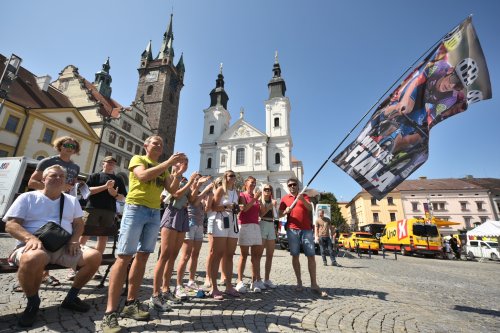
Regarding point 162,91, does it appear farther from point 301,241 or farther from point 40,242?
point 40,242

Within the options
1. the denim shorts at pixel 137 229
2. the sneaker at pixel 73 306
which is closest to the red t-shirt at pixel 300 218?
the denim shorts at pixel 137 229

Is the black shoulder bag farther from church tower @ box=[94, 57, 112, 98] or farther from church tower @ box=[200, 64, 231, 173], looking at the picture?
church tower @ box=[94, 57, 112, 98]

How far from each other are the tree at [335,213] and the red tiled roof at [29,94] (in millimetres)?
39653

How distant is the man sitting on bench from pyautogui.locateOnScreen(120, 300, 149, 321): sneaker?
1.75 feet

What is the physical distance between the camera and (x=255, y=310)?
3098 mm

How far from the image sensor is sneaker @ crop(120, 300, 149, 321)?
2508 millimetres

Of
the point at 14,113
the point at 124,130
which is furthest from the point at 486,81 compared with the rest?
the point at 124,130

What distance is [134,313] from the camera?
255 centimetres

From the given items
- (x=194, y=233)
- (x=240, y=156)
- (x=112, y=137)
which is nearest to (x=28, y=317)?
(x=194, y=233)

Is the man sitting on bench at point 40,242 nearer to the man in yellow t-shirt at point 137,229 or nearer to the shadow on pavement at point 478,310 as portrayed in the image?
the man in yellow t-shirt at point 137,229

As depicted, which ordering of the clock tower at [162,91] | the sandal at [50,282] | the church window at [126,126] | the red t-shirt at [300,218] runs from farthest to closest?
the clock tower at [162,91] < the church window at [126,126] < the red t-shirt at [300,218] < the sandal at [50,282]

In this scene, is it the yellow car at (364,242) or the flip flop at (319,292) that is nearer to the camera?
the flip flop at (319,292)

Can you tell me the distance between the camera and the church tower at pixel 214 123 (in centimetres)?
4475

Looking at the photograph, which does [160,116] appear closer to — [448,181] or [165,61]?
[165,61]
